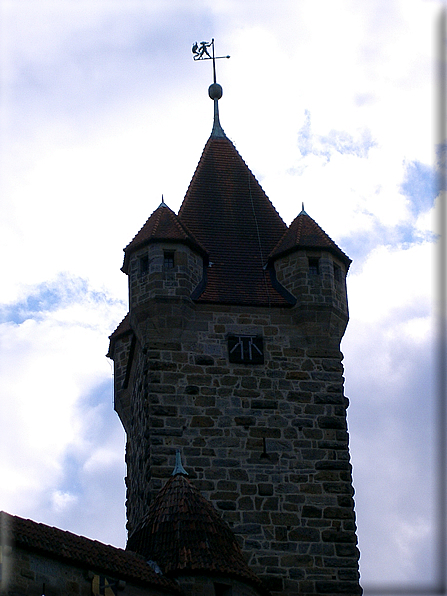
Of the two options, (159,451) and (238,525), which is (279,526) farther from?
(159,451)

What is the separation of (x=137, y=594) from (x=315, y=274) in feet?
26.4

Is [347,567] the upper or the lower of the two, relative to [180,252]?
lower

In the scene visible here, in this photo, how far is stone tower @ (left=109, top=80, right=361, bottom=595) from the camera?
19.2m

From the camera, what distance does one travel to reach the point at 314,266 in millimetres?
21688

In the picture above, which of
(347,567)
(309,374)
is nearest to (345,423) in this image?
(309,374)

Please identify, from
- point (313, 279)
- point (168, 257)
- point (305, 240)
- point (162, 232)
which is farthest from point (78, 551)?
point (305, 240)

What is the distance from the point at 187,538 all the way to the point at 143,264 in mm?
5982

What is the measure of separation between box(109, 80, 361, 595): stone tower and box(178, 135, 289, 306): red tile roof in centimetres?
4

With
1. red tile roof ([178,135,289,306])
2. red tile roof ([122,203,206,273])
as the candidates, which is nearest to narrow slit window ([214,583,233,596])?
red tile roof ([178,135,289,306])

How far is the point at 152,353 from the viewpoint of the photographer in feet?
66.6

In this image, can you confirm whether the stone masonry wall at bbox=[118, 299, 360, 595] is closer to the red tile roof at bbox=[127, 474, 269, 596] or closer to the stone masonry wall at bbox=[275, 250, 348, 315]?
the stone masonry wall at bbox=[275, 250, 348, 315]

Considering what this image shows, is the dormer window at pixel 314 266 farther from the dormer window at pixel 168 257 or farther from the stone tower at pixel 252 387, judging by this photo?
the dormer window at pixel 168 257

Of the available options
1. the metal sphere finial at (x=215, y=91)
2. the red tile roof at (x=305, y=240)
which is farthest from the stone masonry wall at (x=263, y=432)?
the metal sphere finial at (x=215, y=91)

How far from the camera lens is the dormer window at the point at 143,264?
69.2 ft
